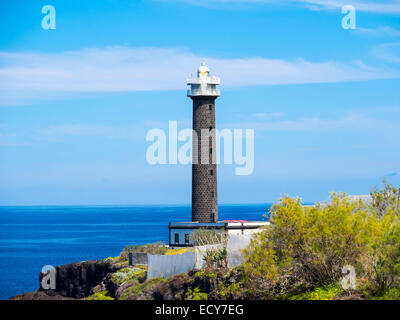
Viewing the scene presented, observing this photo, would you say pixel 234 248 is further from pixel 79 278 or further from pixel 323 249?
pixel 79 278

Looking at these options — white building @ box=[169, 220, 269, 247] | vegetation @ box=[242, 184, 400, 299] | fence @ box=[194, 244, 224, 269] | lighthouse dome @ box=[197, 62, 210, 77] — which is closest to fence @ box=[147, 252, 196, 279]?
fence @ box=[194, 244, 224, 269]

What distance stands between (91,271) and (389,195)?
37139 millimetres

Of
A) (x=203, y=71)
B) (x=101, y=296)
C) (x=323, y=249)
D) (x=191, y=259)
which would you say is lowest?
(x=101, y=296)

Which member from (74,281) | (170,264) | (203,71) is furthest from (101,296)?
(203,71)

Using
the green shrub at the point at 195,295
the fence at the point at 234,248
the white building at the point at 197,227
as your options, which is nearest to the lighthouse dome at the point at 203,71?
the white building at the point at 197,227

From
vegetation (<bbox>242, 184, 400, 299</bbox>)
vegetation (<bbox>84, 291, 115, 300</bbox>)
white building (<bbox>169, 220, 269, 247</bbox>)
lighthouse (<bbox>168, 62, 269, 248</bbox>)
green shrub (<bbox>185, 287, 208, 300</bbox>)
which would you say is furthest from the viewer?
lighthouse (<bbox>168, 62, 269, 248</bbox>)

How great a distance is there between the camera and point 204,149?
214ft

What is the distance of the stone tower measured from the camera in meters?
65.1

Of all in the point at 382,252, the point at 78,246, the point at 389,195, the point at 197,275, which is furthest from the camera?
the point at 78,246

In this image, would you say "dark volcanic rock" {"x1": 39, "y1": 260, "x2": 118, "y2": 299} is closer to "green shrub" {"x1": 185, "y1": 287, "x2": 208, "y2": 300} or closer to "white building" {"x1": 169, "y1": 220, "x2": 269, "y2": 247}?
"white building" {"x1": 169, "y1": 220, "x2": 269, "y2": 247}

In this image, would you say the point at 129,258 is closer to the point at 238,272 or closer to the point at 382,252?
the point at 238,272

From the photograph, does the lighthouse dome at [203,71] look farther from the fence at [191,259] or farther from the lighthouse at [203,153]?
the fence at [191,259]
